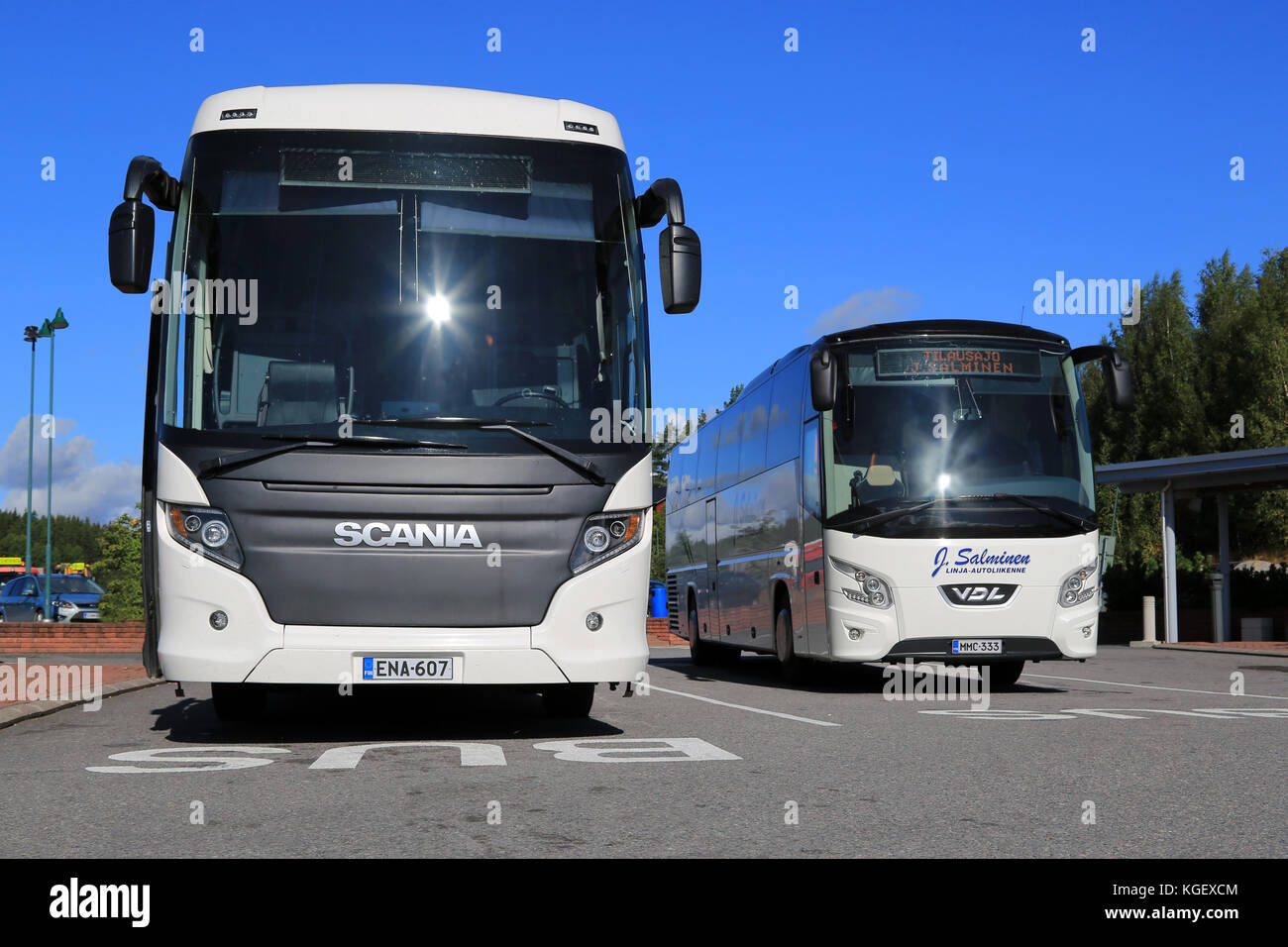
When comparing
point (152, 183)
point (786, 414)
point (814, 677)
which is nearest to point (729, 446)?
point (786, 414)

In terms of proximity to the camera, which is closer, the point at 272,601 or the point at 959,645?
the point at 272,601

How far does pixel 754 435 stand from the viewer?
18828 millimetres

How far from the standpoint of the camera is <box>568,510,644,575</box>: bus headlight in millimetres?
8578

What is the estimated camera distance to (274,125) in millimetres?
9023

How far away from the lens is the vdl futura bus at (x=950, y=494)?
47.7 feet

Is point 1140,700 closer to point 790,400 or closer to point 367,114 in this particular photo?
point 790,400

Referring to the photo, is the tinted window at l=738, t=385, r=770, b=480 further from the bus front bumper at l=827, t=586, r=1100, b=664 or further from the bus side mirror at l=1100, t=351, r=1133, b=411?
the bus side mirror at l=1100, t=351, r=1133, b=411

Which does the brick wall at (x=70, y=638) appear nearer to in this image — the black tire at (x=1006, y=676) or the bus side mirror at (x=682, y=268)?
the black tire at (x=1006, y=676)

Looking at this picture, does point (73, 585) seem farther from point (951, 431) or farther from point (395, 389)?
point (395, 389)

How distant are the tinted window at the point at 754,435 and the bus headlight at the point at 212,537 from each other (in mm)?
10427

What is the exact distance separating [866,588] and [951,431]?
1768 mm

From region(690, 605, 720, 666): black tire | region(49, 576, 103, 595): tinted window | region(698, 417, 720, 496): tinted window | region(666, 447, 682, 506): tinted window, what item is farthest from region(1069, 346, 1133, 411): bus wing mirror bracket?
region(49, 576, 103, 595): tinted window
